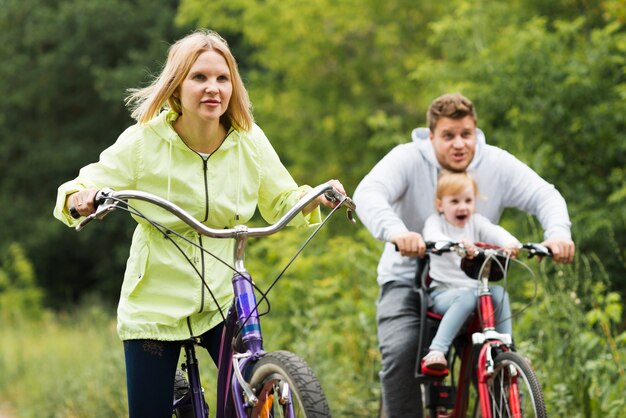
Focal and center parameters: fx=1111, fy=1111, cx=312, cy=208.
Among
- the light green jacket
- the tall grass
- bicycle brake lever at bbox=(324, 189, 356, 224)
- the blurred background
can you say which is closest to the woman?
the light green jacket

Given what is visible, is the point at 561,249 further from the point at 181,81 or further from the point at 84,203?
the point at 84,203

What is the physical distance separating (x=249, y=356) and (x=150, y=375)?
515 millimetres

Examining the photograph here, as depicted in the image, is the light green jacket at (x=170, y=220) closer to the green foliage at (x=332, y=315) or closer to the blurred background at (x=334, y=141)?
the blurred background at (x=334, y=141)

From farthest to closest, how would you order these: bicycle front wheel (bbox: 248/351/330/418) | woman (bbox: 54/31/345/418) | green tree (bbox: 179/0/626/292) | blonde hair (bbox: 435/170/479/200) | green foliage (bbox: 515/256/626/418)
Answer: green tree (bbox: 179/0/626/292), green foliage (bbox: 515/256/626/418), blonde hair (bbox: 435/170/479/200), woman (bbox: 54/31/345/418), bicycle front wheel (bbox: 248/351/330/418)

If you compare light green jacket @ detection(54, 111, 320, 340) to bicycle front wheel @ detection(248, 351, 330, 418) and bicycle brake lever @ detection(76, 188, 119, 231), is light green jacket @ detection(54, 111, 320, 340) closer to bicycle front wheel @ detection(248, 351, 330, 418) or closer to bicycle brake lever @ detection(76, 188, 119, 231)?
bicycle brake lever @ detection(76, 188, 119, 231)

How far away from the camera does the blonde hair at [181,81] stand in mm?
3980

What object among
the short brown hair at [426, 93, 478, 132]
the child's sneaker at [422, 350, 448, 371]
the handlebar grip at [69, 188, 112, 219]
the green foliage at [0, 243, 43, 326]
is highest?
the green foliage at [0, 243, 43, 326]

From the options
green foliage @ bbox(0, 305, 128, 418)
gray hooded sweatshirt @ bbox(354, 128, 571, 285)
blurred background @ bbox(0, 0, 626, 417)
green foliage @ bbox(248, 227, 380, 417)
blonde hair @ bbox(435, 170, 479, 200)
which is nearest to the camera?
blonde hair @ bbox(435, 170, 479, 200)

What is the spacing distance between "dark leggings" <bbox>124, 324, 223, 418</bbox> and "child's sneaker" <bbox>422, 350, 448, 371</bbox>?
4.05 ft

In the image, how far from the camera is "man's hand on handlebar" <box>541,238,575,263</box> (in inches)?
195

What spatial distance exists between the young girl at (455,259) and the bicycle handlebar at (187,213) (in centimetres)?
135

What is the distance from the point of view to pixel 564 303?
6.59m

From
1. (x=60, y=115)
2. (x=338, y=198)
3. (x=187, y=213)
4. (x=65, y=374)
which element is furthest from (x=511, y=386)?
(x=60, y=115)

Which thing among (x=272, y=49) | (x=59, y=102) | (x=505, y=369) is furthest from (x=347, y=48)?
(x=505, y=369)
